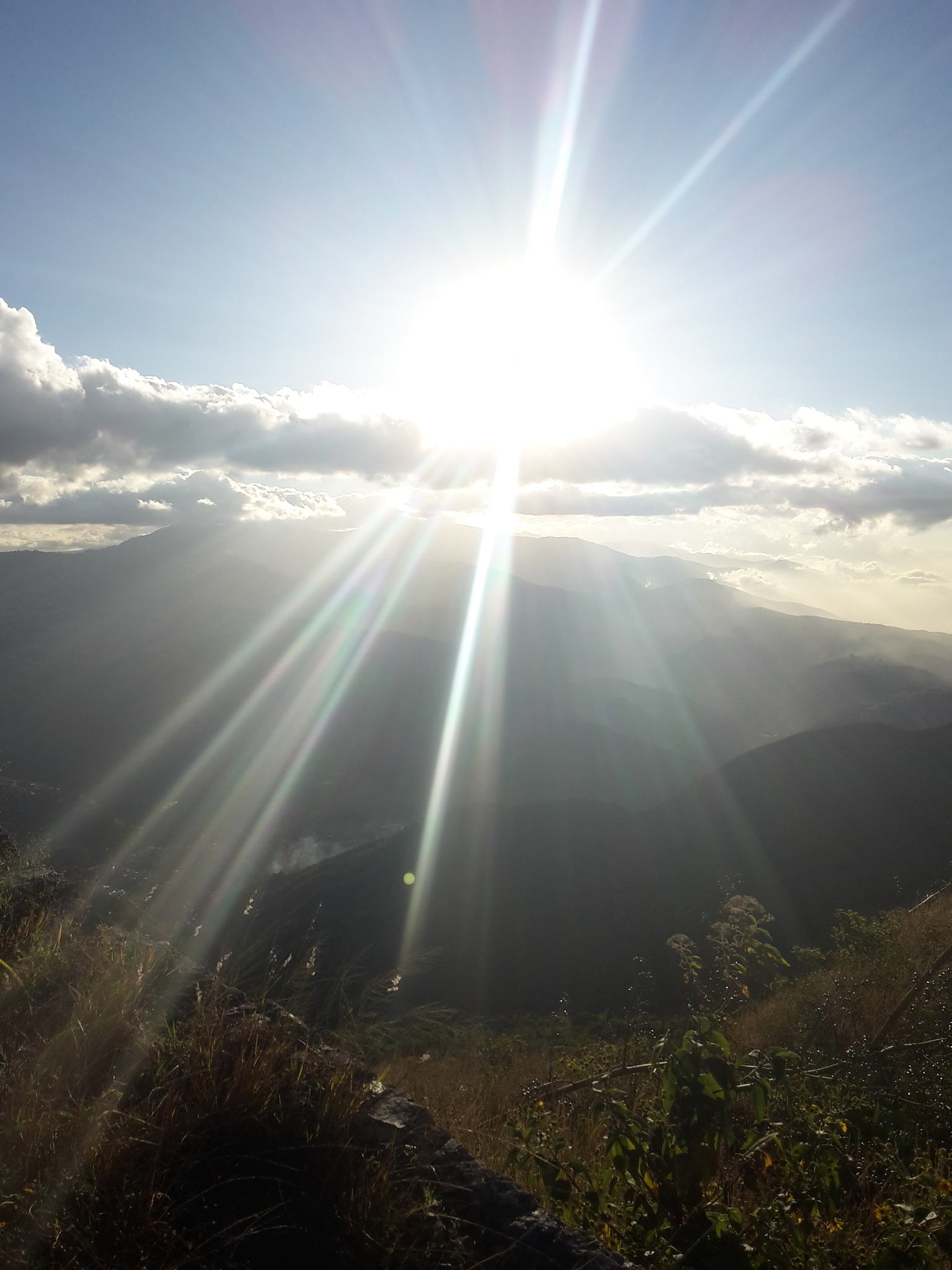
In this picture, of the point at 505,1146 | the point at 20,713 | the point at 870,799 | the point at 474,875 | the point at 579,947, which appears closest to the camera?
the point at 505,1146

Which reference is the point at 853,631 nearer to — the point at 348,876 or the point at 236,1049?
the point at 348,876

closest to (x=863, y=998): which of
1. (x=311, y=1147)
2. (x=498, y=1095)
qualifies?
(x=498, y=1095)

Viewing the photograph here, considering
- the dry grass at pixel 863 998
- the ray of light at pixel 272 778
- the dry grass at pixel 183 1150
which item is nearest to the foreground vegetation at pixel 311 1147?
the dry grass at pixel 183 1150

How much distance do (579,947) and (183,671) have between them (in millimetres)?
62569

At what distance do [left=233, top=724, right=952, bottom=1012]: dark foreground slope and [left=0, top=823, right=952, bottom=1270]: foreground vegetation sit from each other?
1459 centimetres

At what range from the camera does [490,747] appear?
64.8m

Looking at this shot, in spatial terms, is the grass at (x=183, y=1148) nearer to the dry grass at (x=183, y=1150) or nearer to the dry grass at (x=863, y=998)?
the dry grass at (x=183, y=1150)

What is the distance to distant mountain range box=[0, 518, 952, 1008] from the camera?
26500mm

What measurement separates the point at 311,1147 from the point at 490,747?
63.1 m

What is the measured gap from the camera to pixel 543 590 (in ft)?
472

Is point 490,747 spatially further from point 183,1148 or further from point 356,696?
point 183,1148

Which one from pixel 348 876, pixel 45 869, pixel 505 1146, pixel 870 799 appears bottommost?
pixel 348 876

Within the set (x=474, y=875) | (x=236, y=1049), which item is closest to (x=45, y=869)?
(x=236, y=1049)

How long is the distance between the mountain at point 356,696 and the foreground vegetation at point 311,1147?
18490mm
